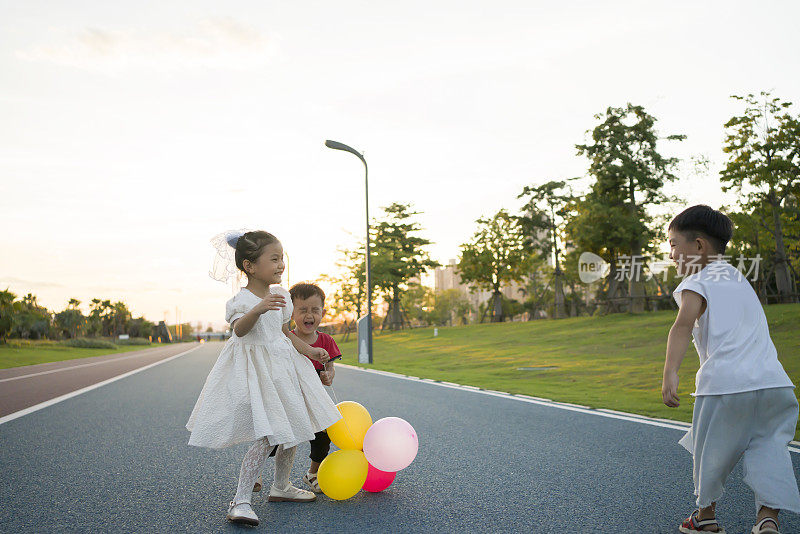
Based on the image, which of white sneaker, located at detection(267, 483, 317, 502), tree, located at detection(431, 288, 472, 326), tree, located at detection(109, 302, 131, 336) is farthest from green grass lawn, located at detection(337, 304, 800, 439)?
tree, located at detection(109, 302, 131, 336)

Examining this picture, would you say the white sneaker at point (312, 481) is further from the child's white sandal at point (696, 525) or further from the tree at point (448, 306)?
the tree at point (448, 306)

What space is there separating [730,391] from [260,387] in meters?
2.72

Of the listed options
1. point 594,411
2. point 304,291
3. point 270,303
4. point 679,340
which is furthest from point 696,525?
point 594,411

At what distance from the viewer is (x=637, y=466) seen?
534 centimetres

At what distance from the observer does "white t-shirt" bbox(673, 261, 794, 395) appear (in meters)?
3.44

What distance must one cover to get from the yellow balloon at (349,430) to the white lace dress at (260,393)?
359 millimetres

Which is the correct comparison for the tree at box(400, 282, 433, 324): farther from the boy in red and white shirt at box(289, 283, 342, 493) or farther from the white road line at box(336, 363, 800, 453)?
the boy in red and white shirt at box(289, 283, 342, 493)

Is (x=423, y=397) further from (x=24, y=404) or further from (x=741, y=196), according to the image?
(x=741, y=196)

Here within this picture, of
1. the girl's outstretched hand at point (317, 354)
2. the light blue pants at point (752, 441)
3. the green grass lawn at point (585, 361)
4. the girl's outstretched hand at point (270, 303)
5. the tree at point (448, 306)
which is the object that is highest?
the tree at point (448, 306)

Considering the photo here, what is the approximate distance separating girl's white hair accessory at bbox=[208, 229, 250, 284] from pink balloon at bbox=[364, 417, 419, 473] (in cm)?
150

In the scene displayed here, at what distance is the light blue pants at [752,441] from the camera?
335cm

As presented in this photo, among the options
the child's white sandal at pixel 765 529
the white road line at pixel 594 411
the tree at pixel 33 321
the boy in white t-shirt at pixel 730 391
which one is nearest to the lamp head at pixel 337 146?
the white road line at pixel 594 411

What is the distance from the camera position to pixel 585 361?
21.1 meters

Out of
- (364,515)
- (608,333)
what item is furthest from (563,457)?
(608,333)
